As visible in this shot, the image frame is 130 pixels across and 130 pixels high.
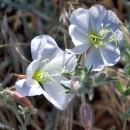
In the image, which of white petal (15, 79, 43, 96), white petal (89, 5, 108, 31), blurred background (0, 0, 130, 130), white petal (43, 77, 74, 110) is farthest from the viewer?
blurred background (0, 0, 130, 130)

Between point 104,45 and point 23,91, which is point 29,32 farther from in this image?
point 23,91

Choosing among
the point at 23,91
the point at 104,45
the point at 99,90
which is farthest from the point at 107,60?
the point at 99,90

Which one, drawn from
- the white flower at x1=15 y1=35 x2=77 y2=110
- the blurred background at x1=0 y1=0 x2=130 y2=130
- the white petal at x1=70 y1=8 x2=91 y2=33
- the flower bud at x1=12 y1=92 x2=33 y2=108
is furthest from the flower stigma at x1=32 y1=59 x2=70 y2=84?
the blurred background at x1=0 y1=0 x2=130 y2=130

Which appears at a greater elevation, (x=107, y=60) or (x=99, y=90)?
(x=107, y=60)

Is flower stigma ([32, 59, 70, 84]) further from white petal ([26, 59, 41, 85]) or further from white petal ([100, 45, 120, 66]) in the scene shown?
white petal ([100, 45, 120, 66])

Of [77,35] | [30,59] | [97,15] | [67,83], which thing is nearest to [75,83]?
[67,83]

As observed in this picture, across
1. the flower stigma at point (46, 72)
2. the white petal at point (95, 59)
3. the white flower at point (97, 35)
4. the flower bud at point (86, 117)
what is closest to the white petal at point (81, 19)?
the white flower at point (97, 35)
